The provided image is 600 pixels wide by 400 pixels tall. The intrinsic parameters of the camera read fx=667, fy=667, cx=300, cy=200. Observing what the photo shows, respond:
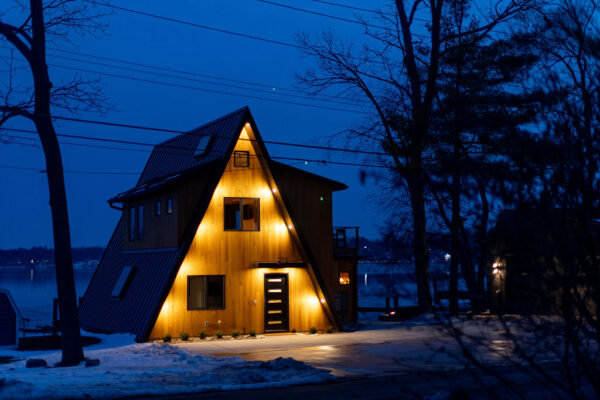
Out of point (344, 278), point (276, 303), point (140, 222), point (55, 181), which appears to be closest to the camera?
point (55, 181)

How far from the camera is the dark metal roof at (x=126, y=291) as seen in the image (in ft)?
82.3

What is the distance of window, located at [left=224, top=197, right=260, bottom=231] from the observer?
88.3ft

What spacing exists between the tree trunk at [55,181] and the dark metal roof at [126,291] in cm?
569

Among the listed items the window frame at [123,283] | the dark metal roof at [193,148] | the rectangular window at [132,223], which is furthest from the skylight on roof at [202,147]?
the window frame at [123,283]

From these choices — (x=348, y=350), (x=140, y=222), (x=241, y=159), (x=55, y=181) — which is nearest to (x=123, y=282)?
(x=140, y=222)

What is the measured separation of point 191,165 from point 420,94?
1128 cm

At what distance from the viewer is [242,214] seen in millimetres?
26984

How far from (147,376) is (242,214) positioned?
12185 mm

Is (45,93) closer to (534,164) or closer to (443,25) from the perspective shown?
(534,164)

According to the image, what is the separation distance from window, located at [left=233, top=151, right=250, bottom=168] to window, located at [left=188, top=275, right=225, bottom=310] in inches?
178

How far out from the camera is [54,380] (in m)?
14.3

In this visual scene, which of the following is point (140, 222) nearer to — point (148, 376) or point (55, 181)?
point (55, 181)

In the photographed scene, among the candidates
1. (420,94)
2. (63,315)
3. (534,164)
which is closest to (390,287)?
(534,164)

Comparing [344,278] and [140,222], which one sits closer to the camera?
[140,222]
